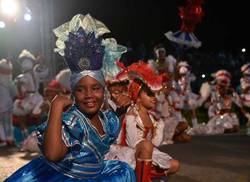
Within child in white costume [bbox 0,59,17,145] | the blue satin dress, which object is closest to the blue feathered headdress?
the blue satin dress

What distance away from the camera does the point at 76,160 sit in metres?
3.58

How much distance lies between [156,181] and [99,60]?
2437 mm

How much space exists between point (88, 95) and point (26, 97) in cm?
689

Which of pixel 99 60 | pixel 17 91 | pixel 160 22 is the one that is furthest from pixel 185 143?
pixel 160 22

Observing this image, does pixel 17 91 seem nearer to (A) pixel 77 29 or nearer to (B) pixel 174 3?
(A) pixel 77 29

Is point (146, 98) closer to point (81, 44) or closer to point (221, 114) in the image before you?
point (81, 44)

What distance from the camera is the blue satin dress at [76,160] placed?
11.5 ft

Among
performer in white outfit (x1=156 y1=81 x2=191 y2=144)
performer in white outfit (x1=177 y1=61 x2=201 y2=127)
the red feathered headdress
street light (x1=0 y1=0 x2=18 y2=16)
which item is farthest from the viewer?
street light (x1=0 y1=0 x2=18 y2=16)

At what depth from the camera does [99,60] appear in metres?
3.75

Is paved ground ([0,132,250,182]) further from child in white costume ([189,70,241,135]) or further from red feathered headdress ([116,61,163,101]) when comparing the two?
red feathered headdress ([116,61,163,101])

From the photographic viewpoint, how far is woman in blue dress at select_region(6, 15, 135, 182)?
3545 mm

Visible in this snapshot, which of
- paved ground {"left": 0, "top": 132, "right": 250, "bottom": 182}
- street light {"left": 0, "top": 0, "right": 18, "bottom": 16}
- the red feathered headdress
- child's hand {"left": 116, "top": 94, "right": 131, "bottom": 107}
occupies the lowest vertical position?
paved ground {"left": 0, "top": 132, "right": 250, "bottom": 182}

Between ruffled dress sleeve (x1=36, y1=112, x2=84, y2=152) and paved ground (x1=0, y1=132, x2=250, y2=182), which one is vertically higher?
ruffled dress sleeve (x1=36, y1=112, x2=84, y2=152)

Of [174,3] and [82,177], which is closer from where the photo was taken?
[82,177]
